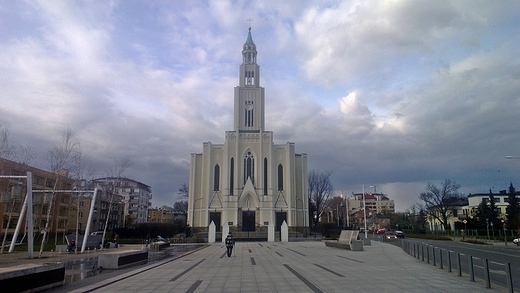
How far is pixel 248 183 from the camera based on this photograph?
2266 inches

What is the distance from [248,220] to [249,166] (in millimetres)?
8916

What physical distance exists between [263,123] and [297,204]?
15.4m

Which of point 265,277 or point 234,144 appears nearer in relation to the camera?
point 265,277

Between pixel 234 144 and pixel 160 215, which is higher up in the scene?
pixel 234 144

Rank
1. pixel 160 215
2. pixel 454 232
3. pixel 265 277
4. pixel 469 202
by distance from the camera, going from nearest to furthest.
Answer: pixel 265 277, pixel 454 232, pixel 469 202, pixel 160 215

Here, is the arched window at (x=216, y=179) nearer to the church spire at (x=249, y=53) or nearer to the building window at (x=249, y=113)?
the building window at (x=249, y=113)

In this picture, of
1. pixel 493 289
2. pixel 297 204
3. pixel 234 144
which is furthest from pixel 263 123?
pixel 493 289

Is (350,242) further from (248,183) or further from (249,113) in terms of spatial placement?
(249,113)

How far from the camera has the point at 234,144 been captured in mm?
60344

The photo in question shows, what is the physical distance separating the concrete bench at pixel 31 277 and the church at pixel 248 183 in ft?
143

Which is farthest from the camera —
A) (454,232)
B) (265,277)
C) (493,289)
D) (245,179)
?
(245,179)

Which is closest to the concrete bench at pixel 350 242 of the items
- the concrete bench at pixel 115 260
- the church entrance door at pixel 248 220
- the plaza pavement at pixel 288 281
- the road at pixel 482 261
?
the road at pixel 482 261

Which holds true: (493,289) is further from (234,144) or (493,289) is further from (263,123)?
(263,123)

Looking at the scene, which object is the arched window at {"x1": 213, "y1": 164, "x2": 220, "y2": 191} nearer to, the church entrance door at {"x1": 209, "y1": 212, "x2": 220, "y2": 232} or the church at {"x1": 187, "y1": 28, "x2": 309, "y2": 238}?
the church at {"x1": 187, "y1": 28, "x2": 309, "y2": 238}
